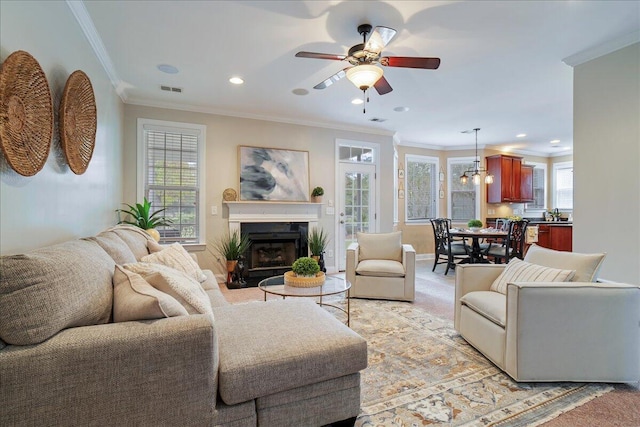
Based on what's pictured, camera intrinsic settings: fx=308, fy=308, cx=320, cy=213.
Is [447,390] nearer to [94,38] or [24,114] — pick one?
[24,114]

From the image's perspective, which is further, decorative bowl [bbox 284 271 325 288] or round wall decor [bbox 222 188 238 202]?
round wall decor [bbox 222 188 238 202]

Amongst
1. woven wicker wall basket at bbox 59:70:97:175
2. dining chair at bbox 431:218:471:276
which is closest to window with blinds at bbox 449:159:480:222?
dining chair at bbox 431:218:471:276

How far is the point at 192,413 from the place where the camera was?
4.01ft

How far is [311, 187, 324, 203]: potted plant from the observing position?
522cm

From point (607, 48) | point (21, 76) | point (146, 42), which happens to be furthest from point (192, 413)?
point (607, 48)

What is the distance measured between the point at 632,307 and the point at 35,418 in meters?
3.03

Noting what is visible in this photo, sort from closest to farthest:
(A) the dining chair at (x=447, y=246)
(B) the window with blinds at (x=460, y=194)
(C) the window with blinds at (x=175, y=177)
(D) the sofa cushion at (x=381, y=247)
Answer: (D) the sofa cushion at (x=381, y=247)
(C) the window with blinds at (x=175, y=177)
(A) the dining chair at (x=447, y=246)
(B) the window with blinds at (x=460, y=194)

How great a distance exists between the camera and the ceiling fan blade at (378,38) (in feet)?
7.30

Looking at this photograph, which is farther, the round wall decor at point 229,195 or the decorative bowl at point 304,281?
the round wall decor at point 229,195

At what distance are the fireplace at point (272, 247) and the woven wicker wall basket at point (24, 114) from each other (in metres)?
3.14

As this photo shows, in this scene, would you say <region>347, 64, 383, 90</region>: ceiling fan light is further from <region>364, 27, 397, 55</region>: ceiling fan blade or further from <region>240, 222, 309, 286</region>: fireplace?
<region>240, 222, 309, 286</region>: fireplace

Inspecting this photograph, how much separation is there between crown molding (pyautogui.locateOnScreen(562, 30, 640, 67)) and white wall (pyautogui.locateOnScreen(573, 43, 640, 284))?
41 millimetres

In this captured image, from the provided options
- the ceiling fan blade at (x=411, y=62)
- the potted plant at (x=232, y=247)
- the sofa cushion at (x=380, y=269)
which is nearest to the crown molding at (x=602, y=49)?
the ceiling fan blade at (x=411, y=62)

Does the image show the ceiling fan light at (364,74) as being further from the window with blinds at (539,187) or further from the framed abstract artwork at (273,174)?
the window with blinds at (539,187)
